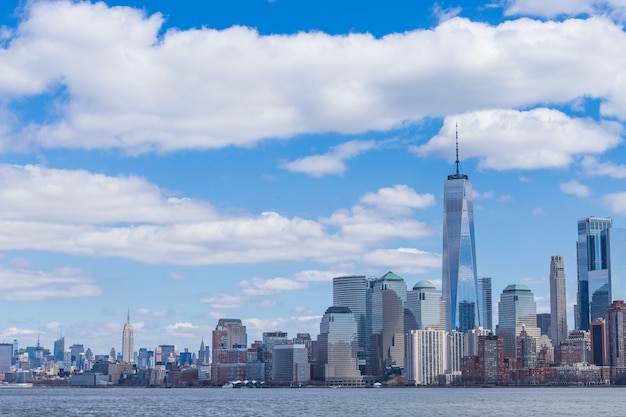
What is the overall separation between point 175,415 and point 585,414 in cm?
6797

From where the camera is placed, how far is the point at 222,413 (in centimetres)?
18225

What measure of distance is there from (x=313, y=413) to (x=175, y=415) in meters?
24.0

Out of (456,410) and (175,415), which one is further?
(456,410)

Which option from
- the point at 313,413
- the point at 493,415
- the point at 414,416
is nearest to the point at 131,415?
the point at 313,413

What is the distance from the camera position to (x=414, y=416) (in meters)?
165

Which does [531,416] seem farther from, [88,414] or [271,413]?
[88,414]

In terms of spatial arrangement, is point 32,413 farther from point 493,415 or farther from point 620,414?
point 620,414

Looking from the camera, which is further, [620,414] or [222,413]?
[222,413]

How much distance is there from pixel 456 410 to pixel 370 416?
85.3ft

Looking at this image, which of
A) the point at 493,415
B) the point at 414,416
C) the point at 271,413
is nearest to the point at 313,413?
the point at 271,413

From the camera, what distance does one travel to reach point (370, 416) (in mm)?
165000

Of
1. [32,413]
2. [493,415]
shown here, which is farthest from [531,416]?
[32,413]

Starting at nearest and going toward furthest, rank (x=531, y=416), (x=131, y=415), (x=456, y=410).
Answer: (x=531, y=416) < (x=131, y=415) < (x=456, y=410)

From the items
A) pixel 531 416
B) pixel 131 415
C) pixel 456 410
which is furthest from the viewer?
pixel 456 410
